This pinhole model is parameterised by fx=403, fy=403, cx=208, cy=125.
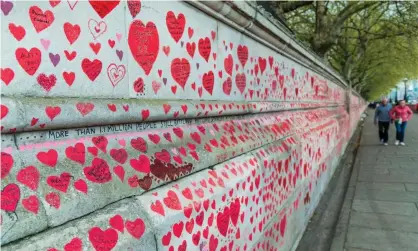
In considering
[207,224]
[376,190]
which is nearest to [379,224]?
[376,190]

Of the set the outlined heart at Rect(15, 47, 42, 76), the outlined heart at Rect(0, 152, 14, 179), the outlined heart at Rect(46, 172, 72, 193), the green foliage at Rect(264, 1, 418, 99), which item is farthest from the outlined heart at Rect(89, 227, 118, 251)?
the green foliage at Rect(264, 1, 418, 99)

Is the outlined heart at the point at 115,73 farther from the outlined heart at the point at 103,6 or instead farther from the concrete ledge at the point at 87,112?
the outlined heart at the point at 103,6

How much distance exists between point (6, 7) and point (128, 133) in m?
0.71

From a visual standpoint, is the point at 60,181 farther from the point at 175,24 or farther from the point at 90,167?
the point at 175,24

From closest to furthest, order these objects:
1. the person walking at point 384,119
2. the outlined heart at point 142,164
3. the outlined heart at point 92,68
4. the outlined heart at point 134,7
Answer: the outlined heart at point 92,68
the outlined heart at point 142,164
the outlined heart at point 134,7
the person walking at point 384,119

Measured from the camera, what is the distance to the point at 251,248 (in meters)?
2.67

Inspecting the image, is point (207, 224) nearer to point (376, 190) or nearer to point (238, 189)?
point (238, 189)

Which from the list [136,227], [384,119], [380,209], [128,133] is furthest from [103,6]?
[384,119]

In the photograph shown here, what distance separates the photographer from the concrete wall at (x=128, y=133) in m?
1.30

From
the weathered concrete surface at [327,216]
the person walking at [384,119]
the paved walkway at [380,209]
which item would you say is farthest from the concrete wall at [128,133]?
the person walking at [384,119]

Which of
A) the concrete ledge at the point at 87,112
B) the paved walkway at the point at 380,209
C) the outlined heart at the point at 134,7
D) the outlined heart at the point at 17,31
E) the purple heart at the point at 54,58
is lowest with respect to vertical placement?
the paved walkway at the point at 380,209

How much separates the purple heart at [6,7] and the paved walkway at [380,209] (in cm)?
379

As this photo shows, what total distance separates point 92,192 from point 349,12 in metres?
14.5

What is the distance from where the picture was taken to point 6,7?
4.18ft
